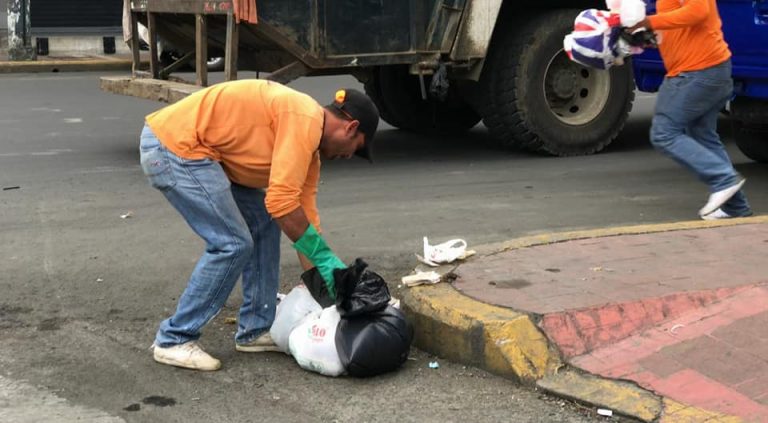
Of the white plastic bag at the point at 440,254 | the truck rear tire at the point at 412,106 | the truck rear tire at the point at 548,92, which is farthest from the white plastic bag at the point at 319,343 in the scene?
the truck rear tire at the point at 412,106

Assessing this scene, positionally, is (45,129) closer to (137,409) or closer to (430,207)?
(430,207)

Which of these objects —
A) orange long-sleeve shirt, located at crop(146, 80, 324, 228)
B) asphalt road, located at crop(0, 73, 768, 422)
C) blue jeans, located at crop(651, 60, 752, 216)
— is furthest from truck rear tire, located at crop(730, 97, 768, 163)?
orange long-sleeve shirt, located at crop(146, 80, 324, 228)

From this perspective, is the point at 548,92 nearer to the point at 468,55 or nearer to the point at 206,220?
the point at 468,55

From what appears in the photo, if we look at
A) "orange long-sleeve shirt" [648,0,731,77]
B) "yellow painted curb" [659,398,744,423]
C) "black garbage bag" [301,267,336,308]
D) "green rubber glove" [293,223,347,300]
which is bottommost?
"yellow painted curb" [659,398,744,423]

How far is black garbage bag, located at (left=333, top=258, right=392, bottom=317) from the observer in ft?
13.8

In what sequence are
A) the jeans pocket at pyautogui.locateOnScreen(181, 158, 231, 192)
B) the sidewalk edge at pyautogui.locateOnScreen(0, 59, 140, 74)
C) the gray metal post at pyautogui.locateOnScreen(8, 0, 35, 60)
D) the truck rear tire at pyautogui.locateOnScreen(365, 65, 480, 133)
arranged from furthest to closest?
the gray metal post at pyautogui.locateOnScreen(8, 0, 35, 60)
the sidewalk edge at pyautogui.locateOnScreen(0, 59, 140, 74)
the truck rear tire at pyautogui.locateOnScreen(365, 65, 480, 133)
the jeans pocket at pyautogui.locateOnScreen(181, 158, 231, 192)

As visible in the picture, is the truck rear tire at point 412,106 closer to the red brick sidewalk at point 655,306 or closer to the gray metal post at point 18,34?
the red brick sidewalk at point 655,306

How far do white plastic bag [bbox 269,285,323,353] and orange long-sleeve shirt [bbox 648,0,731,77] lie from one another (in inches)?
112

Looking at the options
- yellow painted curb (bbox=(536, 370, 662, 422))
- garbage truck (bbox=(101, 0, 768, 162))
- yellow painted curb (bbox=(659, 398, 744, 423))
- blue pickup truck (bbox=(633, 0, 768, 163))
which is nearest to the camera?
yellow painted curb (bbox=(659, 398, 744, 423))

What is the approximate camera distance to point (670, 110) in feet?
21.2

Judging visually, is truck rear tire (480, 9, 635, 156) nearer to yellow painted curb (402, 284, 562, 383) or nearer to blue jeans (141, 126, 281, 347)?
yellow painted curb (402, 284, 562, 383)

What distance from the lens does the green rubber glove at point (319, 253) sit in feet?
13.6

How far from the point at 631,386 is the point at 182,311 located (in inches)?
69.6

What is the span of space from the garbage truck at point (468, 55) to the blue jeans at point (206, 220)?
354cm
